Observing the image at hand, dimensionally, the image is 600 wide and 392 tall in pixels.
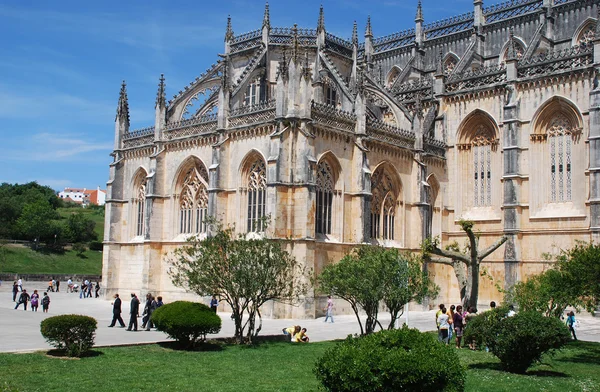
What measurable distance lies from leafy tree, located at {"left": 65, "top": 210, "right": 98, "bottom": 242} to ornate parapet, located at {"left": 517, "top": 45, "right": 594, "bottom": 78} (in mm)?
66579

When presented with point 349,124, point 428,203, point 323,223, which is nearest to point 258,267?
point 323,223

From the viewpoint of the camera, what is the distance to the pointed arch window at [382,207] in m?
35.4

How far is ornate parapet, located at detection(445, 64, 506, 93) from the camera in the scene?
3741cm

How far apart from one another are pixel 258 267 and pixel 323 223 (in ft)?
38.2

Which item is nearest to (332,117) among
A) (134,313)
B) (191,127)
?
(191,127)

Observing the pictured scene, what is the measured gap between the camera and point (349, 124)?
33125 millimetres

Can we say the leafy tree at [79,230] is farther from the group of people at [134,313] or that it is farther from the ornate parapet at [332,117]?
the group of people at [134,313]

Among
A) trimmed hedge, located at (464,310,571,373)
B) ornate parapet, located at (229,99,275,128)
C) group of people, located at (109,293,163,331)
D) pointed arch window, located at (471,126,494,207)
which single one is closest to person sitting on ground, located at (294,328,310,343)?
group of people, located at (109,293,163,331)

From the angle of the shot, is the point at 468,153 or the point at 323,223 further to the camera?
the point at 468,153

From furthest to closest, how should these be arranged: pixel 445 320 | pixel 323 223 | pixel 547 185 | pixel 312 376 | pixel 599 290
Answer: pixel 547 185, pixel 323 223, pixel 445 320, pixel 599 290, pixel 312 376

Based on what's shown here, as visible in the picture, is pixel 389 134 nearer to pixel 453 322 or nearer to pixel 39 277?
pixel 453 322

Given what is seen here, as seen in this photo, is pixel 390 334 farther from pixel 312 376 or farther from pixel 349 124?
pixel 349 124

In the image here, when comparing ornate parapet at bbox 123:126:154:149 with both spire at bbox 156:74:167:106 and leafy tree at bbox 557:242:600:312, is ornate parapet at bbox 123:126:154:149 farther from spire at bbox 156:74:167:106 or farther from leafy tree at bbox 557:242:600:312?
leafy tree at bbox 557:242:600:312

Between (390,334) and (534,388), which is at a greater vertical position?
(390,334)
